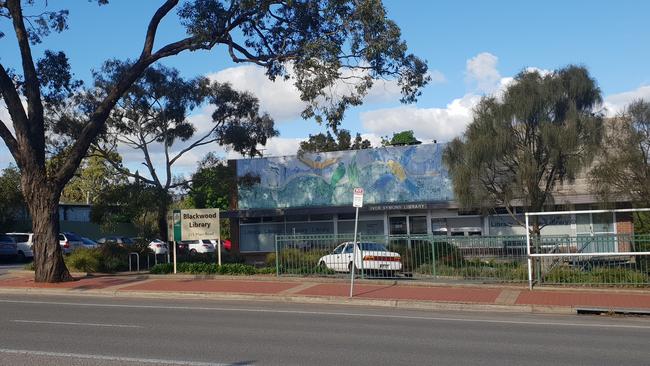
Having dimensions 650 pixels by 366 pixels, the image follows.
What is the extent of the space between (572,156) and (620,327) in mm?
10891

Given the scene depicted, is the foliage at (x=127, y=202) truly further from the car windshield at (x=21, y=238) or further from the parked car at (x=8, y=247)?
the car windshield at (x=21, y=238)

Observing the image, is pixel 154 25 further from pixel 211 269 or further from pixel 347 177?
pixel 347 177

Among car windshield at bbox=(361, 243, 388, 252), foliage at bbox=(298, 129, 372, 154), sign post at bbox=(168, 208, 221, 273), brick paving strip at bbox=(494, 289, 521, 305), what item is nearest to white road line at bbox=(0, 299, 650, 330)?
brick paving strip at bbox=(494, 289, 521, 305)

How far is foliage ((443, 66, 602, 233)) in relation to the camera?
916 inches

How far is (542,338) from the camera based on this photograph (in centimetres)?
1170

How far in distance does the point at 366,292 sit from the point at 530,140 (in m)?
8.88

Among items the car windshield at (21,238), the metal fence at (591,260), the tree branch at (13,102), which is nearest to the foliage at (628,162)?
the metal fence at (591,260)

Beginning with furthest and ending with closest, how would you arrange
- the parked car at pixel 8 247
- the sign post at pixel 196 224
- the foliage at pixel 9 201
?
the foliage at pixel 9 201 → the parked car at pixel 8 247 → the sign post at pixel 196 224

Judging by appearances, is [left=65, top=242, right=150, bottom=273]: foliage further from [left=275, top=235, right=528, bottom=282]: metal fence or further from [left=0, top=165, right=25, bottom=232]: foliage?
[left=0, top=165, right=25, bottom=232]: foliage

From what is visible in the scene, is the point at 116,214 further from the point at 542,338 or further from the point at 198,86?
the point at 542,338

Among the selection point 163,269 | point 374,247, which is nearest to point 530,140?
point 374,247

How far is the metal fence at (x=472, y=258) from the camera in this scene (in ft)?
62.2

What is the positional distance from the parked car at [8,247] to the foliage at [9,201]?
6883 millimetres

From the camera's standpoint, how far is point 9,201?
43.8 metres
